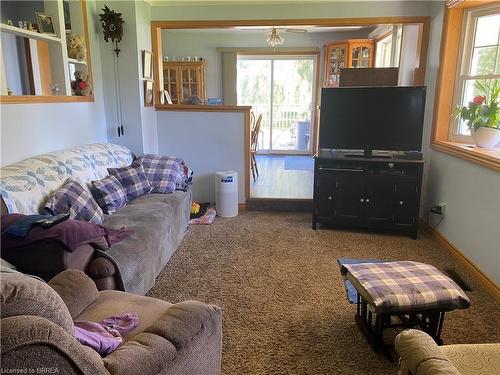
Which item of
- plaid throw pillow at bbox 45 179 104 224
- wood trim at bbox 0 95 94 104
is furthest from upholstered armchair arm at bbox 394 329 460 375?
wood trim at bbox 0 95 94 104

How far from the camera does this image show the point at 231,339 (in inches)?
82.1

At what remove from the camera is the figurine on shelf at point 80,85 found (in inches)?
136

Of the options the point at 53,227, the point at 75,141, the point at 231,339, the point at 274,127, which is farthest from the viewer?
the point at 274,127

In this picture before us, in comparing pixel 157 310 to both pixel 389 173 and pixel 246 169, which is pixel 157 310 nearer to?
pixel 389 173

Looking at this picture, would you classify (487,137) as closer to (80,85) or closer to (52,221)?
(52,221)

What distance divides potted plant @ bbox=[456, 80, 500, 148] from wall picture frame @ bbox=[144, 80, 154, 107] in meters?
3.10

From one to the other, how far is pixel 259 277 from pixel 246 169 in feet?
6.12

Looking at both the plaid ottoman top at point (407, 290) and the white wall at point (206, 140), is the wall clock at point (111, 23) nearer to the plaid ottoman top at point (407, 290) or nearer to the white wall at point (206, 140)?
the white wall at point (206, 140)

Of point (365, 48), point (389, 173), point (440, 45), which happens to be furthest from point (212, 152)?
point (365, 48)

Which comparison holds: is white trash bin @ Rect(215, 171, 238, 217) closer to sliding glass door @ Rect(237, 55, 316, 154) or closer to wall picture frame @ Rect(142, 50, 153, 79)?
wall picture frame @ Rect(142, 50, 153, 79)

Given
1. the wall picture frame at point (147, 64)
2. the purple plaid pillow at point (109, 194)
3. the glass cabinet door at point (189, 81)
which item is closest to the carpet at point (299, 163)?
the glass cabinet door at point (189, 81)

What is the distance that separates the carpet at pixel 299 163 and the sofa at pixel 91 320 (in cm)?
514

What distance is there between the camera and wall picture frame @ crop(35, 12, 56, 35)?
2.94 meters

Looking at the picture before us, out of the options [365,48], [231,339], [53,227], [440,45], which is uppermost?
[365,48]
